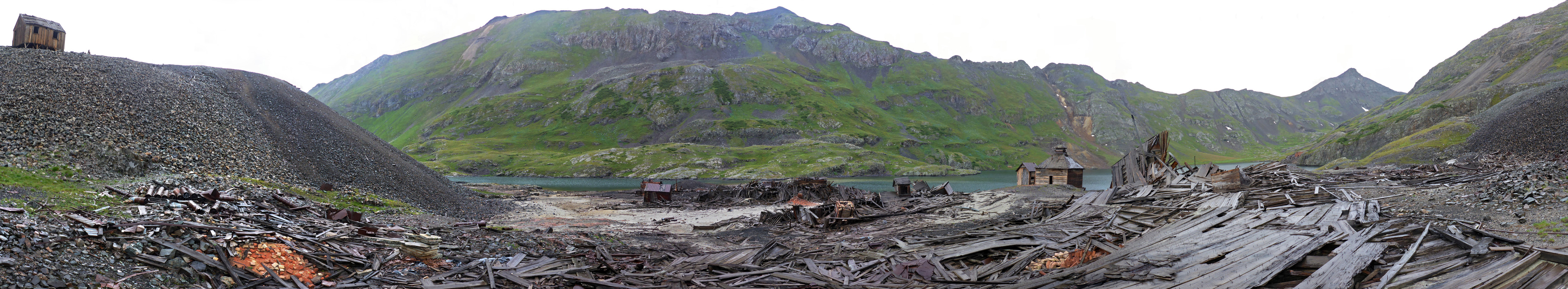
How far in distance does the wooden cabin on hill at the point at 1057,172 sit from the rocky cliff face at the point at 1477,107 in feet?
103

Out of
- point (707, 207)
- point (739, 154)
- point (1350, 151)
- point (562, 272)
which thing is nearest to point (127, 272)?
point (562, 272)

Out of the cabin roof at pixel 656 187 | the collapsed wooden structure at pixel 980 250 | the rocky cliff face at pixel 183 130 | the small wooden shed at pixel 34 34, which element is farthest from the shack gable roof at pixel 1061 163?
the small wooden shed at pixel 34 34

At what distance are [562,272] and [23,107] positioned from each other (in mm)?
26407

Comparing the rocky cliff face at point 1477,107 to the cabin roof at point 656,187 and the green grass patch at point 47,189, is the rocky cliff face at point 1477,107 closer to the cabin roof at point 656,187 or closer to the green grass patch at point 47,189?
the cabin roof at point 656,187

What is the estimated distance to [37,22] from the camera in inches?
1521

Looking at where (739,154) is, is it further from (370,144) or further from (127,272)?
(127,272)

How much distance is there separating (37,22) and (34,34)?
974mm

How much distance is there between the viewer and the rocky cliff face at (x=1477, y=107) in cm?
6149

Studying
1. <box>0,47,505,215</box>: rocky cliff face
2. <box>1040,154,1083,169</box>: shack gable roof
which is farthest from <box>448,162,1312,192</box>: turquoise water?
<box>0,47,505,215</box>: rocky cliff face

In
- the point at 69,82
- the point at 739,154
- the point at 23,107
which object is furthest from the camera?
the point at 739,154

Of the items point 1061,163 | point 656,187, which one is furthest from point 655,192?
point 1061,163

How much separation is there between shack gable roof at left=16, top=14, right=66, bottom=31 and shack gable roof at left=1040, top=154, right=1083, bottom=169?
81830 mm

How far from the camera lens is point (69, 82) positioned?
28.7 metres

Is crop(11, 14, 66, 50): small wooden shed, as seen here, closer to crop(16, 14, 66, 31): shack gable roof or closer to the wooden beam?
crop(16, 14, 66, 31): shack gable roof
